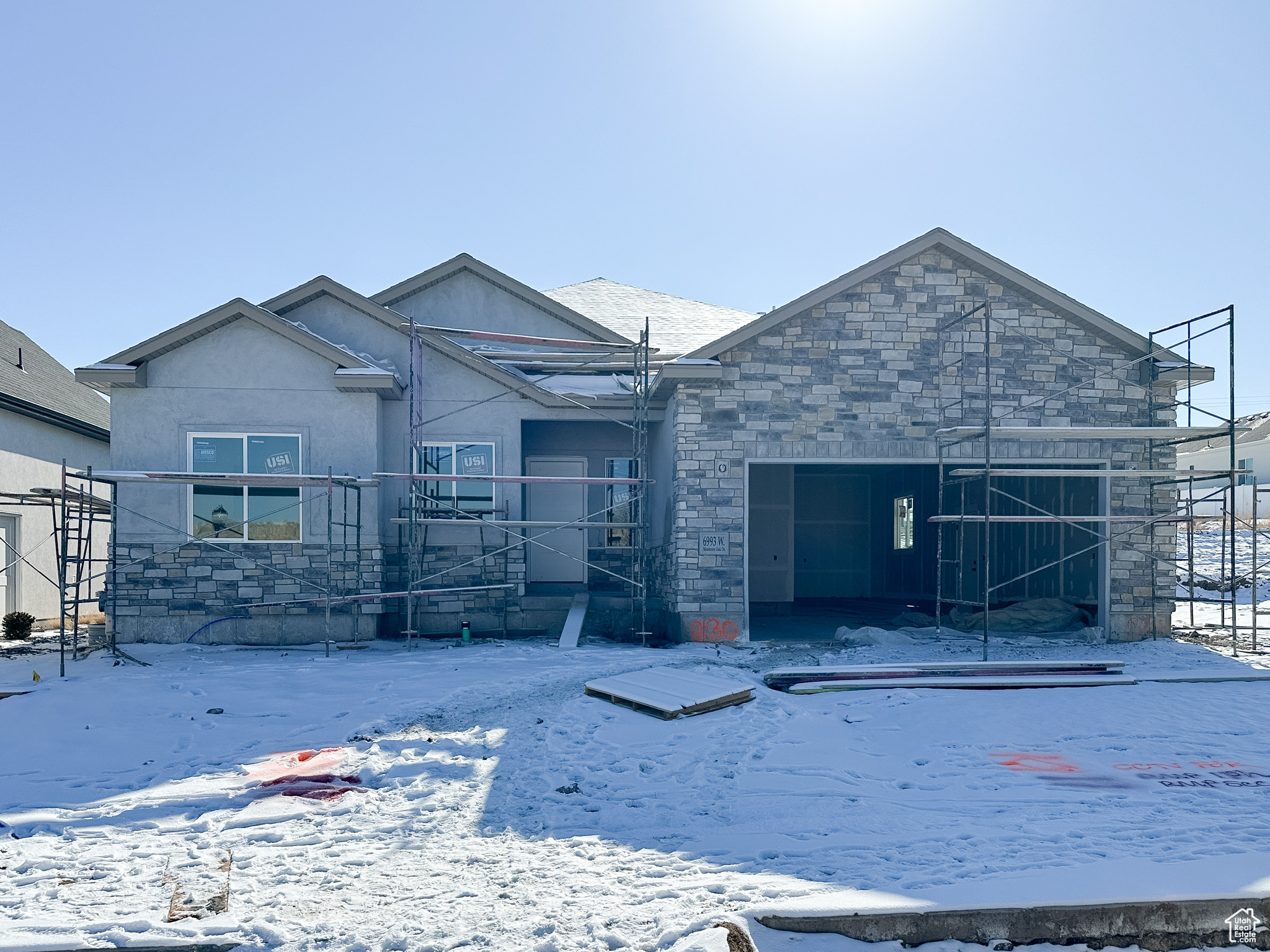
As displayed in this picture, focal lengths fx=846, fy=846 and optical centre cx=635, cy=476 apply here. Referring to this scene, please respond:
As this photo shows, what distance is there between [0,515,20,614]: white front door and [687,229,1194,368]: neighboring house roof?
42.0 ft

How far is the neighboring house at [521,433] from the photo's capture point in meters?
12.0

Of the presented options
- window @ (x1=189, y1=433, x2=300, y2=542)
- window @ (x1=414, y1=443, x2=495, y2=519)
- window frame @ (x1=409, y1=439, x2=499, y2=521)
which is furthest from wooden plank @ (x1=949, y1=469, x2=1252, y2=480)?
window @ (x1=189, y1=433, x2=300, y2=542)

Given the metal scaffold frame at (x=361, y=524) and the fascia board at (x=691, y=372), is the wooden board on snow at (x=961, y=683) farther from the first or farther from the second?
the fascia board at (x=691, y=372)

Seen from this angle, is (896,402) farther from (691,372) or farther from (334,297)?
(334,297)

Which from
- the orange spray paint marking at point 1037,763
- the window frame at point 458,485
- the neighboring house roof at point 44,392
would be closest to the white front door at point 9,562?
the neighboring house roof at point 44,392

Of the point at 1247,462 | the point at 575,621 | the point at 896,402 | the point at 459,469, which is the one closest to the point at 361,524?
the point at 459,469

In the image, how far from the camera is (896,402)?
39.7 feet

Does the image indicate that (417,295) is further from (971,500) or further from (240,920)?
(240,920)

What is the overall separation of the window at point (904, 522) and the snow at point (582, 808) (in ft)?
36.0

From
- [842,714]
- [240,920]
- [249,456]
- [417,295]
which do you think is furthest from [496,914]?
[417,295]

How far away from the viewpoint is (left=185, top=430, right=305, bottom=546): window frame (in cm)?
1238

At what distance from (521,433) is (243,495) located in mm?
4222

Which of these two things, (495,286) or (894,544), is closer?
(495,286)

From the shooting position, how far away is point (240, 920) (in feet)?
12.8
